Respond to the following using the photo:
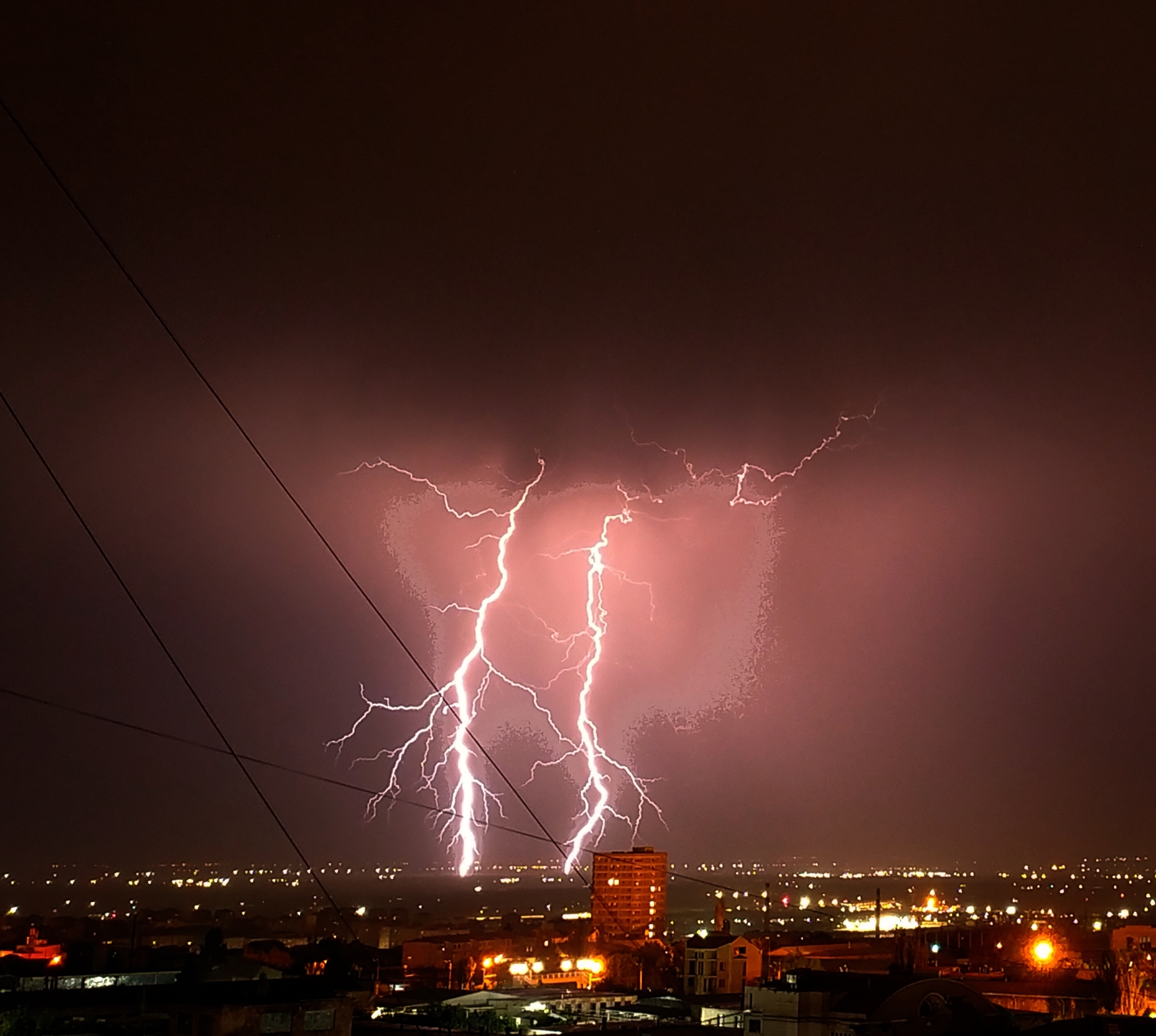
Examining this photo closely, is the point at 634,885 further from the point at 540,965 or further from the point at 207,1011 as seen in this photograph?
the point at 207,1011

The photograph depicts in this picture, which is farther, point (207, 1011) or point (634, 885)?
point (634, 885)

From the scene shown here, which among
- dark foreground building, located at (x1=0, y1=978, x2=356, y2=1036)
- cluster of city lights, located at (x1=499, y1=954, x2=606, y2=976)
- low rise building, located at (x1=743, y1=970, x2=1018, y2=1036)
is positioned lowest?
dark foreground building, located at (x1=0, y1=978, x2=356, y2=1036)

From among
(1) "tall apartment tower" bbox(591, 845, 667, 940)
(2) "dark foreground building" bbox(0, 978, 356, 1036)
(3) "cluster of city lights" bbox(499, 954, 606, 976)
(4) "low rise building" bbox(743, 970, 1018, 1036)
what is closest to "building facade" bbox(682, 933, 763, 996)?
(3) "cluster of city lights" bbox(499, 954, 606, 976)

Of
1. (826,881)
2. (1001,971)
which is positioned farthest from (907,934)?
(826,881)

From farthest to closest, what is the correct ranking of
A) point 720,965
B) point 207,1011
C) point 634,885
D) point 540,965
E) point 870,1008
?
point 634,885
point 540,965
point 720,965
point 870,1008
point 207,1011

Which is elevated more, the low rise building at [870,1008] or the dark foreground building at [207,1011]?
the low rise building at [870,1008]

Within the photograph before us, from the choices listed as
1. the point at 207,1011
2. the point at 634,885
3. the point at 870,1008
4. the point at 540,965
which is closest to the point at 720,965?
the point at 540,965

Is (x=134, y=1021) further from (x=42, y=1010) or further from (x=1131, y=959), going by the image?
(x=1131, y=959)

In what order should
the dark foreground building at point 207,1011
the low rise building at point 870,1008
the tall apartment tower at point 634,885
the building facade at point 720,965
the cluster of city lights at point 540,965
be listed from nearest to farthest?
1. the dark foreground building at point 207,1011
2. the low rise building at point 870,1008
3. the building facade at point 720,965
4. the cluster of city lights at point 540,965
5. the tall apartment tower at point 634,885

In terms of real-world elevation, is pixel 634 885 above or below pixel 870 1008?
above

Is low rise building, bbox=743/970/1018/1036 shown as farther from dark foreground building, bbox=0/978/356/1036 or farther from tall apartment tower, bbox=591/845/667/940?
tall apartment tower, bbox=591/845/667/940

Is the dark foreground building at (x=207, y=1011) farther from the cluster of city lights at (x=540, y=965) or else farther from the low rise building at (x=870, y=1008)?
the cluster of city lights at (x=540, y=965)

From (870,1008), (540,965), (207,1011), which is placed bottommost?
(207,1011)

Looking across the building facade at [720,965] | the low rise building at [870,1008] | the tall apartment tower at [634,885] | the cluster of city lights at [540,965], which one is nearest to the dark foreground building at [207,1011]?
the low rise building at [870,1008]
